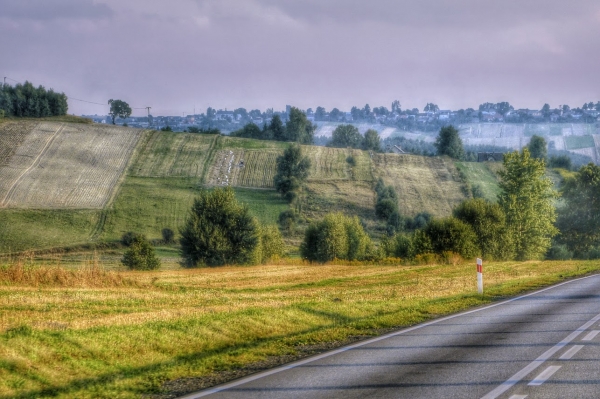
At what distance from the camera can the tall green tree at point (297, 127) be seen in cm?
17626

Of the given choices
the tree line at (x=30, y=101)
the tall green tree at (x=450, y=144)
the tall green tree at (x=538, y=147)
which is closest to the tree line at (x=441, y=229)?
the tall green tree at (x=450, y=144)

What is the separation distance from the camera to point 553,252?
8825 centimetres

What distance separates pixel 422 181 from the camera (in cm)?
10750

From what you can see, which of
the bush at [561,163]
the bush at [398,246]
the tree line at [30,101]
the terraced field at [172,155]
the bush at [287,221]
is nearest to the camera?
the bush at [398,246]

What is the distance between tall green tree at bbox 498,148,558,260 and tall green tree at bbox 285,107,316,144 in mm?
104986

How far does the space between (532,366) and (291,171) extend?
88570 millimetres

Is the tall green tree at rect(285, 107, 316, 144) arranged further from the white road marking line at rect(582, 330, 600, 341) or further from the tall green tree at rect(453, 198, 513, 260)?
the white road marking line at rect(582, 330, 600, 341)

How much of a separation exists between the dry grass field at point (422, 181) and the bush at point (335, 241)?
17867 mm

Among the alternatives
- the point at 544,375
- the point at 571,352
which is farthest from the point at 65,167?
the point at 544,375

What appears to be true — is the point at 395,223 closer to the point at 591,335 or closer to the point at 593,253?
the point at 593,253

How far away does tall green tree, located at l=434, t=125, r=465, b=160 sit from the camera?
136000mm

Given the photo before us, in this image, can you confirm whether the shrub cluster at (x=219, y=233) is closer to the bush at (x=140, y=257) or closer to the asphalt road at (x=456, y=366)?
the bush at (x=140, y=257)

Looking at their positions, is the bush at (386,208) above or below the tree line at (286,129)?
below

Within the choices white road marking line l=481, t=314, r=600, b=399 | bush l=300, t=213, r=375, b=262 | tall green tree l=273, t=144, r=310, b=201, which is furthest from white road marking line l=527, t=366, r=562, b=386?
tall green tree l=273, t=144, r=310, b=201
